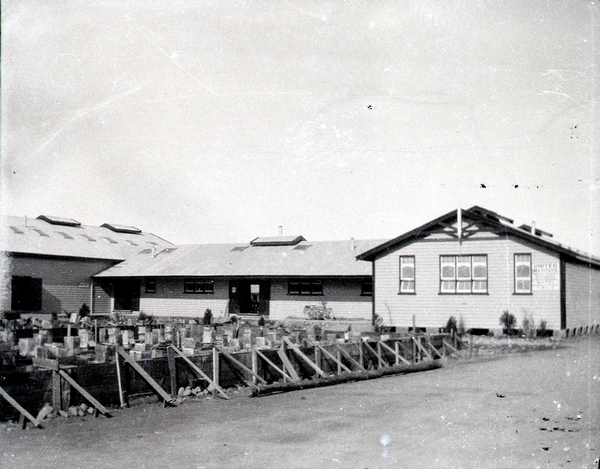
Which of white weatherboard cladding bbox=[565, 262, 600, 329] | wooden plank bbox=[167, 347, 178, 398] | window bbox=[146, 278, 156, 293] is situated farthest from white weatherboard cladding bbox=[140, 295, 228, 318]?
wooden plank bbox=[167, 347, 178, 398]

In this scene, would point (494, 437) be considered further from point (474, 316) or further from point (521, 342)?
point (474, 316)

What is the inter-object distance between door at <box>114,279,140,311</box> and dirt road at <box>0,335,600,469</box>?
28.6m

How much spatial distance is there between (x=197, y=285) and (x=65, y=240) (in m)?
8.43

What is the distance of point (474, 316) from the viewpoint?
25719 millimetres

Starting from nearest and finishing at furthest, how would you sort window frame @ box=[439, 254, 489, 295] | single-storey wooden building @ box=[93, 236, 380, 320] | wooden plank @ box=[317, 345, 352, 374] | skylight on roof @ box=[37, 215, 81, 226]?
wooden plank @ box=[317, 345, 352, 374], window frame @ box=[439, 254, 489, 295], single-storey wooden building @ box=[93, 236, 380, 320], skylight on roof @ box=[37, 215, 81, 226]

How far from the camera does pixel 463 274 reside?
26.1 m

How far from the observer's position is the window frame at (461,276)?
25.7 metres

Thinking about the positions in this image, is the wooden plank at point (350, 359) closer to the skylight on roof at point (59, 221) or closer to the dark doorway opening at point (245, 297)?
the dark doorway opening at point (245, 297)

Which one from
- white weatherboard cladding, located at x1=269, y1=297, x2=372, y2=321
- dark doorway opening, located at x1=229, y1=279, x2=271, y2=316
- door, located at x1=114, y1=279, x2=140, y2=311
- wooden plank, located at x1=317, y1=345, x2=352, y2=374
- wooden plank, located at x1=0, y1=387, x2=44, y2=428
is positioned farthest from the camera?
door, located at x1=114, y1=279, x2=140, y2=311

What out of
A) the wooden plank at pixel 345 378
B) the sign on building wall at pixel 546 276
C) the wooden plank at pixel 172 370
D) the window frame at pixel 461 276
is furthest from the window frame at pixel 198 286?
the wooden plank at pixel 172 370

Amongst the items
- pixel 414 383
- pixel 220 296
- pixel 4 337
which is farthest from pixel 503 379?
pixel 220 296

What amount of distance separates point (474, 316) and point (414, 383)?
1251 centimetres

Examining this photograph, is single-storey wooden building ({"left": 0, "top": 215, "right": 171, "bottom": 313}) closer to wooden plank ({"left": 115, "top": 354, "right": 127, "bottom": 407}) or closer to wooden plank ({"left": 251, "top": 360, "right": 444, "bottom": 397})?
wooden plank ({"left": 251, "top": 360, "right": 444, "bottom": 397})

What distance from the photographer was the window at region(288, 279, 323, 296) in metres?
33.9
